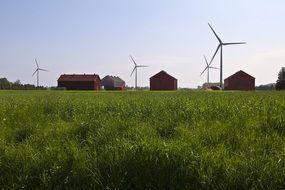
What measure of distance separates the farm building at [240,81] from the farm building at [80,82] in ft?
129

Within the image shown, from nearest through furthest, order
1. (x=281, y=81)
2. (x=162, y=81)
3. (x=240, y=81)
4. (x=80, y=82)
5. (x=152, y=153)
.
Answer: (x=152, y=153) → (x=281, y=81) → (x=240, y=81) → (x=80, y=82) → (x=162, y=81)

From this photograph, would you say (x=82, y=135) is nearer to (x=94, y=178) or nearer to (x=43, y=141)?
(x=43, y=141)

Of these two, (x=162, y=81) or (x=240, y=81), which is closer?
(x=240, y=81)

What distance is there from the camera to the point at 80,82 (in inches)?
5020

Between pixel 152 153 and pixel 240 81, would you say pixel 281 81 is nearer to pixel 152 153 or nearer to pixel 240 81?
pixel 240 81

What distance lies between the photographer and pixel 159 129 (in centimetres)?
1046

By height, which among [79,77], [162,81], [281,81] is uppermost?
[79,77]

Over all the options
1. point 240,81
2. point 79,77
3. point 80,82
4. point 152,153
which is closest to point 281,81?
point 240,81

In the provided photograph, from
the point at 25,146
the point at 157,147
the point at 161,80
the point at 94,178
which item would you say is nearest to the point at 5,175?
the point at 25,146

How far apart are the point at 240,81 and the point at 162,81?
23162mm

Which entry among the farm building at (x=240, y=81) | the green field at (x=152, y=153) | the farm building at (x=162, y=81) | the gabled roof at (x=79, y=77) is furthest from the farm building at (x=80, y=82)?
the green field at (x=152, y=153)

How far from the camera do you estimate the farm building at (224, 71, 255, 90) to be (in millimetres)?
124688

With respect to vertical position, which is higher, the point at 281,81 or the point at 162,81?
the point at 162,81

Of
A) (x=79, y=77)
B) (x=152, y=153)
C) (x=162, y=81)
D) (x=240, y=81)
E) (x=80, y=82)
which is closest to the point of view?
(x=152, y=153)
